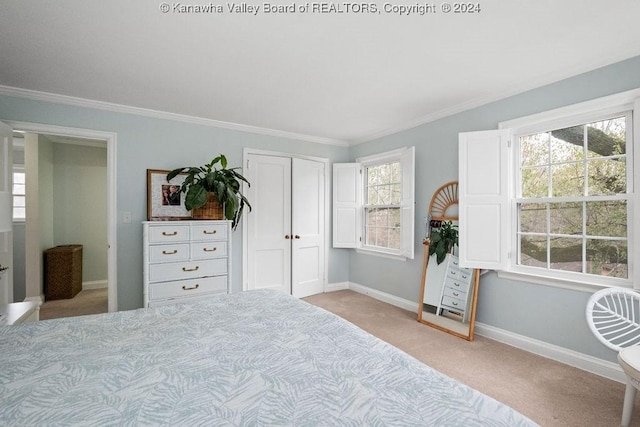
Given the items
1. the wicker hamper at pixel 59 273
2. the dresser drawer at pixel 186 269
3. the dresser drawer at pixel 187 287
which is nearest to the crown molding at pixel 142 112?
the dresser drawer at pixel 186 269

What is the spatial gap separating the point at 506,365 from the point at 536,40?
2497 millimetres

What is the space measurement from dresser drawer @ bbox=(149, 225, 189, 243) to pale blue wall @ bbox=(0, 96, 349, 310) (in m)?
0.63

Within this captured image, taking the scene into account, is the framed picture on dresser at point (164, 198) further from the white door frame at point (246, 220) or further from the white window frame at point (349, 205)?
the white window frame at point (349, 205)

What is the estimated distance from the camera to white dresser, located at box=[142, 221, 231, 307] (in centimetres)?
306

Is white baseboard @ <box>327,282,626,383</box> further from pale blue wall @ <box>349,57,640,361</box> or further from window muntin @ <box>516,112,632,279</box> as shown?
window muntin @ <box>516,112,632,279</box>

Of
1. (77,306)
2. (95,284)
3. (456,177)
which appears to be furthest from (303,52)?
(95,284)

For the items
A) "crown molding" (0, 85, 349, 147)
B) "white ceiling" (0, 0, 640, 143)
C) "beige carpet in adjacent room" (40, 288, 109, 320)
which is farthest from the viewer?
"beige carpet in adjacent room" (40, 288, 109, 320)

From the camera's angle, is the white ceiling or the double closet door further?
the double closet door

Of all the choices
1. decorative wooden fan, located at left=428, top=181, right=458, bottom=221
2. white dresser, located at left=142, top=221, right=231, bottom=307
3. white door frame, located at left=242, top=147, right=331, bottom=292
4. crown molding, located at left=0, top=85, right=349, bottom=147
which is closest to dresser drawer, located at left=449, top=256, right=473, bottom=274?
decorative wooden fan, located at left=428, top=181, right=458, bottom=221

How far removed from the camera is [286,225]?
451cm

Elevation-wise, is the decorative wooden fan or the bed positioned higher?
the decorative wooden fan

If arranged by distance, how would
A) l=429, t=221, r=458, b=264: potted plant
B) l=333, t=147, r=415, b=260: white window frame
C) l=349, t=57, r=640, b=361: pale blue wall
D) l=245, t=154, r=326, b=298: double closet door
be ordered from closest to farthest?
1. l=349, t=57, r=640, b=361: pale blue wall
2. l=429, t=221, r=458, b=264: potted plant
3. l=245, t=154, r=326, b=298: double closet door
4. l=333, t=147, r=415, b=260: white window frame

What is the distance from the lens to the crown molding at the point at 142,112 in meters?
2.99

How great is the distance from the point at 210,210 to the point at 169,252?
67 cm
